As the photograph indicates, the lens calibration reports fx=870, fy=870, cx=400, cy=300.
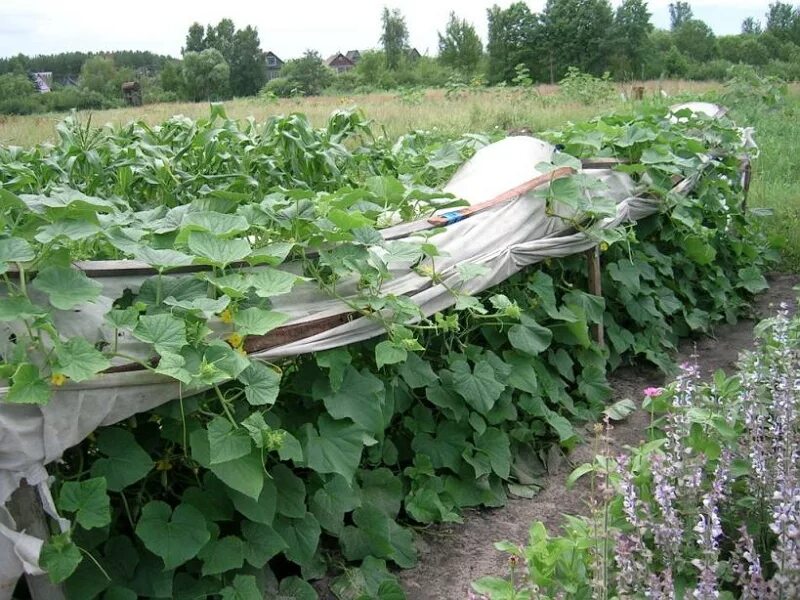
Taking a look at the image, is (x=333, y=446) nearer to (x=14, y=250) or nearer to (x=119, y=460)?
(x=119, y=460)

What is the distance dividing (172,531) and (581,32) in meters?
48.4

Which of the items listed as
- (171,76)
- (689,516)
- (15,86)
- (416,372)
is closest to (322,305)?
(416,372)

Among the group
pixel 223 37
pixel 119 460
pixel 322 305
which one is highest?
pixel 223 37

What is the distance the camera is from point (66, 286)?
88.1 inches

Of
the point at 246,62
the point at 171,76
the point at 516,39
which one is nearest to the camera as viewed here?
the point at 171,76

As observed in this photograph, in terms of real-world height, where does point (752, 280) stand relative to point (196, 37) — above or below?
below

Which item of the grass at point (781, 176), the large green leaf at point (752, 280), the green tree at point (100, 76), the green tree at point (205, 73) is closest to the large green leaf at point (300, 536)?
the large green leaf at point (752, 280)

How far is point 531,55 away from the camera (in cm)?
4812

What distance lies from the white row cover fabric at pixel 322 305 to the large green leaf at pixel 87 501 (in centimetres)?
4

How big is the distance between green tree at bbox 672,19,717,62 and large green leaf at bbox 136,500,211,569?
5425cm

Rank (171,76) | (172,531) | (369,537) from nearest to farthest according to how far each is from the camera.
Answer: (172,531) < (369,537) < (171,76)

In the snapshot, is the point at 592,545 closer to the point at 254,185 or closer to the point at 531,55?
the point at 254,185

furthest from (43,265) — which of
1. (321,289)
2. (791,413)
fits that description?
(791,413)

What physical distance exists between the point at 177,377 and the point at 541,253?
2185 millimetres
